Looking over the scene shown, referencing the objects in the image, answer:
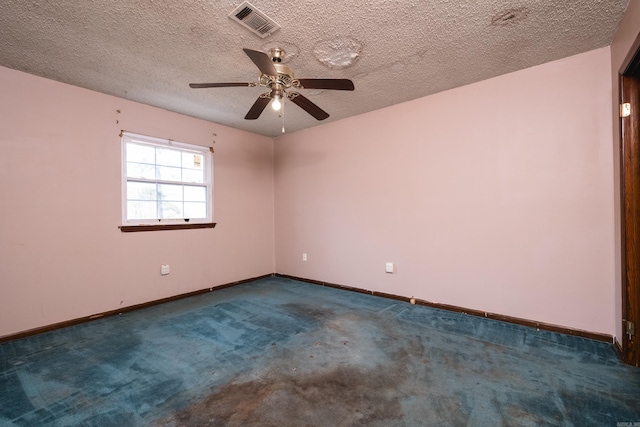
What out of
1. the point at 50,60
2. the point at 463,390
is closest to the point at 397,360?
the point at 463,390

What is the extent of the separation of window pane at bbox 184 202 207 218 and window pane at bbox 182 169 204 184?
1.16ft

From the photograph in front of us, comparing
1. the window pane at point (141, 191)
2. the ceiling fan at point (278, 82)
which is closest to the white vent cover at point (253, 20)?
the ceiling fan at point (278, 82)

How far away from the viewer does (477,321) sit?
290 cm

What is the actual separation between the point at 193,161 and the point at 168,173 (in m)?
0.42

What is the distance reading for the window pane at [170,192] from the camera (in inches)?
148

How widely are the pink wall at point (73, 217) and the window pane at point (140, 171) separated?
16 cm

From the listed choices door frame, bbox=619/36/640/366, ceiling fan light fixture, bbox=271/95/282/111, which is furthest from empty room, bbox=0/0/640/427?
ceiling fan light fixture, bbox=271/95/282/111

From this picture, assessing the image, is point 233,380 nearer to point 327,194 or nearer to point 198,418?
point 198,418

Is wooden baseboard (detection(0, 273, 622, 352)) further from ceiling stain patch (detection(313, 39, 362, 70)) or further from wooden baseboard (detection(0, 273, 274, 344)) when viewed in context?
ceiling stain patch (detection(313, 39, 362, 70))

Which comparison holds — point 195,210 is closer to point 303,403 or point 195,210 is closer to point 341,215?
point 341,215

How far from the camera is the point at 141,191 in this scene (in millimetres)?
3557

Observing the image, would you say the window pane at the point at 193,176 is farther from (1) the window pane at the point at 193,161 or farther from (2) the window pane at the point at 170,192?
(2) the window pane at the point at 170,192

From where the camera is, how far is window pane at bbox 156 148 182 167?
3746 mm

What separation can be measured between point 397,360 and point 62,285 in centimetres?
345
